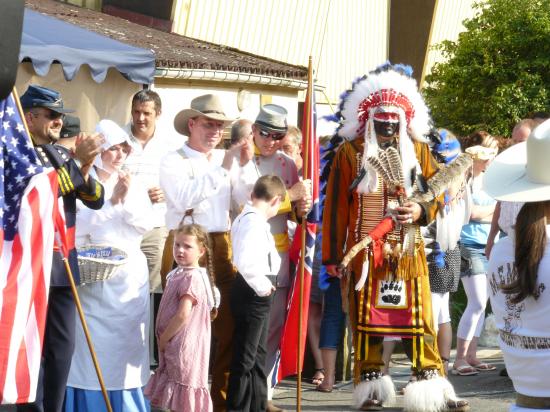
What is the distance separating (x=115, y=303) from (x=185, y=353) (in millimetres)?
477

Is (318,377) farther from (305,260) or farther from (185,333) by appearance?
(185,333)

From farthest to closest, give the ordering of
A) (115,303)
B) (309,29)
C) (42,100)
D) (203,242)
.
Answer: (309,29)
(203,242)
(115,303)
(42,100)

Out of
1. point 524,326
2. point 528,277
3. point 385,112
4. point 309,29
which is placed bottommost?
point 524,326

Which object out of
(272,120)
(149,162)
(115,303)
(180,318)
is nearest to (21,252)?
(115,303)

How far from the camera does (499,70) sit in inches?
670

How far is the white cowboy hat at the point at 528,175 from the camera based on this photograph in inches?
150

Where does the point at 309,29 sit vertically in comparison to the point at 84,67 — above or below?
above

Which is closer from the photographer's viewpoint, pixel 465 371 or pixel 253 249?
pixel 253 249

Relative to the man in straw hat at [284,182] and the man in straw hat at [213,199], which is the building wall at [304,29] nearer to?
the man in straw hat at [284,182]

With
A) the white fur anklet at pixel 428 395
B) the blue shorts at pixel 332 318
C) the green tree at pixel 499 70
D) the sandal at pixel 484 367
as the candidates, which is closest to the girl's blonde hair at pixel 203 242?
the white fur anklet at pixel 428 395

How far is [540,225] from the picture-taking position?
381cm

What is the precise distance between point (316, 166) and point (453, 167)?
911 millimetres

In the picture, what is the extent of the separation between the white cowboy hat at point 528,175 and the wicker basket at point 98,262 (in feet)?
8.62

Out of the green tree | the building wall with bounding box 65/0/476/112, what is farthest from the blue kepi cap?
the green tree
